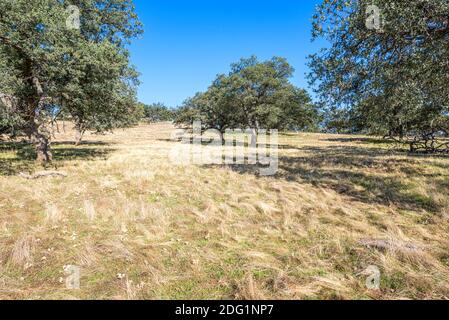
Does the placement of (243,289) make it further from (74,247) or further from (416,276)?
(74,247)

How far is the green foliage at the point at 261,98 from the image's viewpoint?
1444 inches

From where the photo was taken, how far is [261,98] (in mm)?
38125

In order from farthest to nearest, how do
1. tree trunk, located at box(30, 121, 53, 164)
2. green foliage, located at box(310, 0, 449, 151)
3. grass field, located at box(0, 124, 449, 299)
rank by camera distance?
tree trunk, located at box(30, 121, 53, 164) < green foliage, located at box(310, 0, 449, 151) < grass field, located at box(0, 124, 449, 299)

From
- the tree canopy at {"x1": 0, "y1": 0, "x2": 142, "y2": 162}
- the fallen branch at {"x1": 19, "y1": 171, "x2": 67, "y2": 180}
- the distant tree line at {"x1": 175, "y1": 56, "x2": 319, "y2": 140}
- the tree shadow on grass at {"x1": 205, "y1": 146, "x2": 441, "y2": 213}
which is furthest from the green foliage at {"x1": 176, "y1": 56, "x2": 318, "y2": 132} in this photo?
the fallen branch at {"x1": 19, "y1": 171, "x2": 67, "y2": 180}

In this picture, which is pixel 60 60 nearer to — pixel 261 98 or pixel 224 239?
pixel 224 239

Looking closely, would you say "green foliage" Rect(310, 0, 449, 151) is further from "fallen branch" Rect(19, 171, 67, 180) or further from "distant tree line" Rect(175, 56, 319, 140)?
"distant tree line" Rect(175, 56, 319, 140)

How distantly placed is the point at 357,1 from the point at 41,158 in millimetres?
20455

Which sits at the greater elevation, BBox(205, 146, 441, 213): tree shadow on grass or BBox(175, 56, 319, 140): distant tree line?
BBox(175, 56, 319, 140): distant tree line

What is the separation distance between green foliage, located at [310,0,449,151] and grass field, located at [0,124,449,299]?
435 centimetres

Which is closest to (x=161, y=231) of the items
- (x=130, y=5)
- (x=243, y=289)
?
(x=243, y=289)

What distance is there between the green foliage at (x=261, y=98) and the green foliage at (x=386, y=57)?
2282 cm

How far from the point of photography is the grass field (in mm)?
4523

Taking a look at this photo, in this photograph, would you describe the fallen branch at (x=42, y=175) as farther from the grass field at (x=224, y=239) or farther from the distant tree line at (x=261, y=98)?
the distant tree line at (x=261, y=98)

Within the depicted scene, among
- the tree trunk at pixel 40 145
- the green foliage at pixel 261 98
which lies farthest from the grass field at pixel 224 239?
the green foliage at pixel 261 98
